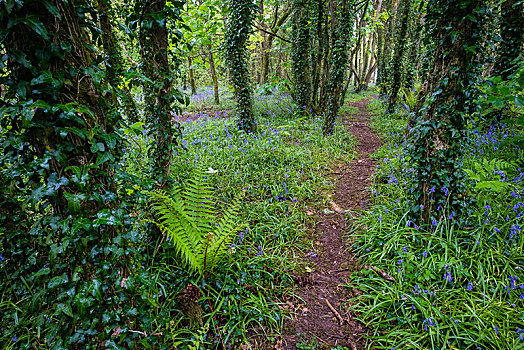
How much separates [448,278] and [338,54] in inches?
261

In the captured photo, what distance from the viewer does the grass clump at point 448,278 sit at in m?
2.21

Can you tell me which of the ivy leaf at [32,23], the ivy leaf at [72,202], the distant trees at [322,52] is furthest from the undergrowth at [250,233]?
the distant trees at [322,52]

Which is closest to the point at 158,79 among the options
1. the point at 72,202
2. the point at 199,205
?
the point at 199,205

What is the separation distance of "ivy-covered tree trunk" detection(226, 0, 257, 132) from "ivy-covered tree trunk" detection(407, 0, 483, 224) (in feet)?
15.1

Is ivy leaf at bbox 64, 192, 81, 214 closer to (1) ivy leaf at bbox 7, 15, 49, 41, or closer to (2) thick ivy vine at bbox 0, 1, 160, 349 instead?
(2) thick ivy vine at bbox 0, 1, 160, 349

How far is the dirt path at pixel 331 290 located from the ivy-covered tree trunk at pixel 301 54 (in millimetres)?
5794

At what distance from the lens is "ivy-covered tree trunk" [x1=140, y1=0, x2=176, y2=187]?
8.95ft

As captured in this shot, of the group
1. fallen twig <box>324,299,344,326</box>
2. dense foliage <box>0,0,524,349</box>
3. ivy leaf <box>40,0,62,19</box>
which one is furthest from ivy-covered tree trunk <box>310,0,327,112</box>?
ivy leaf <box>40,0,62,19</box>

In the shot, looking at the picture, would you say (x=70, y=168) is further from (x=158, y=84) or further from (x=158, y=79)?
(x=158, y=79)

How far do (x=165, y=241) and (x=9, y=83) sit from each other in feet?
6.82

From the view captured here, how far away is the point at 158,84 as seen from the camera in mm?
2732

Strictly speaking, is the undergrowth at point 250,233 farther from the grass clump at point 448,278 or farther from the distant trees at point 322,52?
the distant trees at point 322,52

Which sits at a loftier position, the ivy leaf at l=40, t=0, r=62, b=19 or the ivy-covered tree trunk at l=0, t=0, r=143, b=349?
the ivy leaf at l=40, t=0, r=62, b=19

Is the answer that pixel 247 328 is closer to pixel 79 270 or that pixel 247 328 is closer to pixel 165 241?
pixel 165 241
